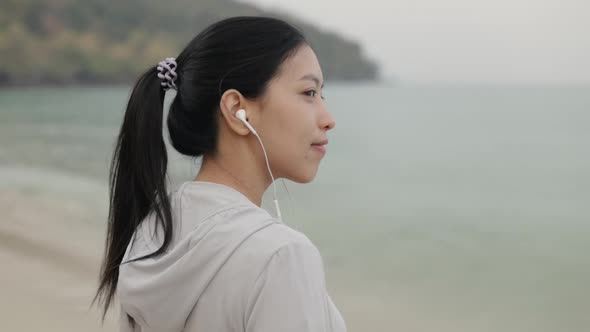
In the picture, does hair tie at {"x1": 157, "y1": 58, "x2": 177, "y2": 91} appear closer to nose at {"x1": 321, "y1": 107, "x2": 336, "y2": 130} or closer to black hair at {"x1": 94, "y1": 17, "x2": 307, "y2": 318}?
black hair at {"x1": 94, "y1": 17, "x2": 307, "y2": 318}

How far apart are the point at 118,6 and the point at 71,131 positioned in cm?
309

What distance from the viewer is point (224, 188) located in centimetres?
95

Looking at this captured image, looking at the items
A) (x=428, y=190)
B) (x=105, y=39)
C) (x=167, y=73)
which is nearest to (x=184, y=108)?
(x=167, y=73)

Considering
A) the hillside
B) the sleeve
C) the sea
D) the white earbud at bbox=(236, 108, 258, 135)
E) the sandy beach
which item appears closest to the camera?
the sleeve

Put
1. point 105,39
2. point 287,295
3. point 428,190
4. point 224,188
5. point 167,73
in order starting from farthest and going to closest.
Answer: point 105,39, point 428,190, point 167,73, point 224,188, point 287,295

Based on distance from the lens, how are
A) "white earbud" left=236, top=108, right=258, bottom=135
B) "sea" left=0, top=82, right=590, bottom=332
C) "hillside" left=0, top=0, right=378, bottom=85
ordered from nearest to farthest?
"white earbud" left=236, top=108, right=258, bottom=135
"sea" left=0, top=82, right=590, bottom=332
"hillside" left=0, top=0, right=378, bottom=85

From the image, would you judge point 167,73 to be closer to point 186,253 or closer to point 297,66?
point 297,66

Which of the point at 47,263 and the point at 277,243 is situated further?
the point at 47,263

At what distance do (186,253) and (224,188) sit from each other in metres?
0.11

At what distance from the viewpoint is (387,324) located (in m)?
3.73

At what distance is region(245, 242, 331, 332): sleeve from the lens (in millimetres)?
816

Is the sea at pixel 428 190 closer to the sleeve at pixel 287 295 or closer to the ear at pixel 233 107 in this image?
the ear at pixel 233 107

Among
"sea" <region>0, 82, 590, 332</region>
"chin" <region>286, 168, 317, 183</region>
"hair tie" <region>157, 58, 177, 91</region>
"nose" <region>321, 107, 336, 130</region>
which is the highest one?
"hair tie" <region>157, 58, 177, 91</region>

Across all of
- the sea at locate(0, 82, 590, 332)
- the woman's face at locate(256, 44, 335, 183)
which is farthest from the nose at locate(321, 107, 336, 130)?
the sea at locate(0, 82, 590, 332)
